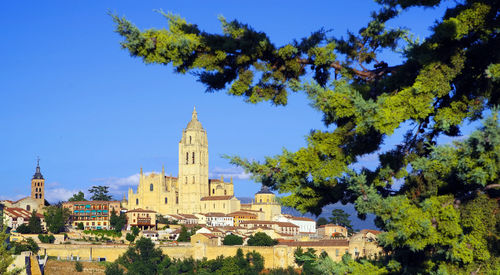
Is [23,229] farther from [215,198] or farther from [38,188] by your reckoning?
[215,198]

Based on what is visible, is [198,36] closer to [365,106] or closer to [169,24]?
[169,24]

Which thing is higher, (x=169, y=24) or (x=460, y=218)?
(x=169, y=24)

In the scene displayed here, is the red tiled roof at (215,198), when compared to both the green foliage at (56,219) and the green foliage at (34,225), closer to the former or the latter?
the green foliage at (56,219)

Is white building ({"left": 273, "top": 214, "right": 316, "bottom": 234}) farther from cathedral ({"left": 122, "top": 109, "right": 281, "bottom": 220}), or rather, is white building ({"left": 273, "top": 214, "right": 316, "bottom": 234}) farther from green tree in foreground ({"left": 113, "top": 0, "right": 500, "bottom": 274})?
green tree in foreground ({"left": 113, "top": 0, "right": 500, "bottom": 274})

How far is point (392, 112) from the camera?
8.30m

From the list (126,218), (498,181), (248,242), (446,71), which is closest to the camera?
(498,181)

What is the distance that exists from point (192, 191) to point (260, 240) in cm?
4019

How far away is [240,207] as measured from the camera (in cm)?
10138

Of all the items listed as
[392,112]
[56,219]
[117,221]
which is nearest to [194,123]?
[117,221]

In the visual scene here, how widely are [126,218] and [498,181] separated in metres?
72.8

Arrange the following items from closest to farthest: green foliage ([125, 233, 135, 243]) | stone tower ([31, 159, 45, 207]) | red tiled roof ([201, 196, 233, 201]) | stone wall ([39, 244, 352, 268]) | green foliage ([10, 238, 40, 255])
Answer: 1. green foliage ([10, 238, 40, 255])
2. stone wall ([39, 244, 352, 268])
3. green foliage ([125, 233, 135, 243])
4. stone tower ([31, 159, 45, 207])
5. red tiled roof ([201, 196, 233, 201])

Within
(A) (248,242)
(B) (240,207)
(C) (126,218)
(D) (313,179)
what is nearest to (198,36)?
(D) (313,179)

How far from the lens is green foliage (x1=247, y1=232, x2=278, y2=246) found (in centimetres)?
6659

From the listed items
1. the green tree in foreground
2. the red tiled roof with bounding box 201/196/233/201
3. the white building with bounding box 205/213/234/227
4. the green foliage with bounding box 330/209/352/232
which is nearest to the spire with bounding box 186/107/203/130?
the red tiled roof with bounding box 201/196/233/201
